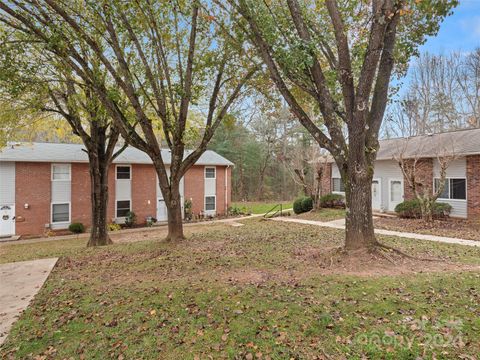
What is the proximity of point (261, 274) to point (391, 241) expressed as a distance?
18.4 ft

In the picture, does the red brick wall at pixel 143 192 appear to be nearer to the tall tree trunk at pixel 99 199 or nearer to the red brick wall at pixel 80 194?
the red brick wall at pixel 80 194

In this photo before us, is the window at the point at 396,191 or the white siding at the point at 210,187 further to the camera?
the white siding at the point at 210,187

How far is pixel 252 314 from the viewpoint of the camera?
12.9 feet

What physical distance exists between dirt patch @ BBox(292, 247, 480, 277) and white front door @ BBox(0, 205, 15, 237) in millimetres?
17198

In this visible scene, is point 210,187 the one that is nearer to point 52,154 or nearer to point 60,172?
point 60,172

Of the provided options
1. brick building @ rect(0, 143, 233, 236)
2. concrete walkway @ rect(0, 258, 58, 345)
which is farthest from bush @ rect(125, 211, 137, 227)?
concrete walkway @ rect(0, 258, 58, 345)

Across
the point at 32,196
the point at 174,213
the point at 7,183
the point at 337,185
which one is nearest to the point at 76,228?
the point at 32,196

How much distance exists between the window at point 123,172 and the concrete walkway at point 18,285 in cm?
1144

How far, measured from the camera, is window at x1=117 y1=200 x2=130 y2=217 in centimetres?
1912

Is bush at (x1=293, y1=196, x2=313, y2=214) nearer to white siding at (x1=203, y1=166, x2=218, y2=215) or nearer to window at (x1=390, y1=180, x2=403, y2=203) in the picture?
window at (x1=390, y1=180, x2=403, y2=203)

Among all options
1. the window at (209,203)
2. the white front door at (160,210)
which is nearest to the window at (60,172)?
the white front door at (160,210)

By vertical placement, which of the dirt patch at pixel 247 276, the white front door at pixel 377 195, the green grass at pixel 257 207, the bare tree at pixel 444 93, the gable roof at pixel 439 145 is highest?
the bare tree at pixel 444 93

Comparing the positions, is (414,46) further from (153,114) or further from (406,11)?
(153,114)

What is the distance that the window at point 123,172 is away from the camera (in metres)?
19.3
